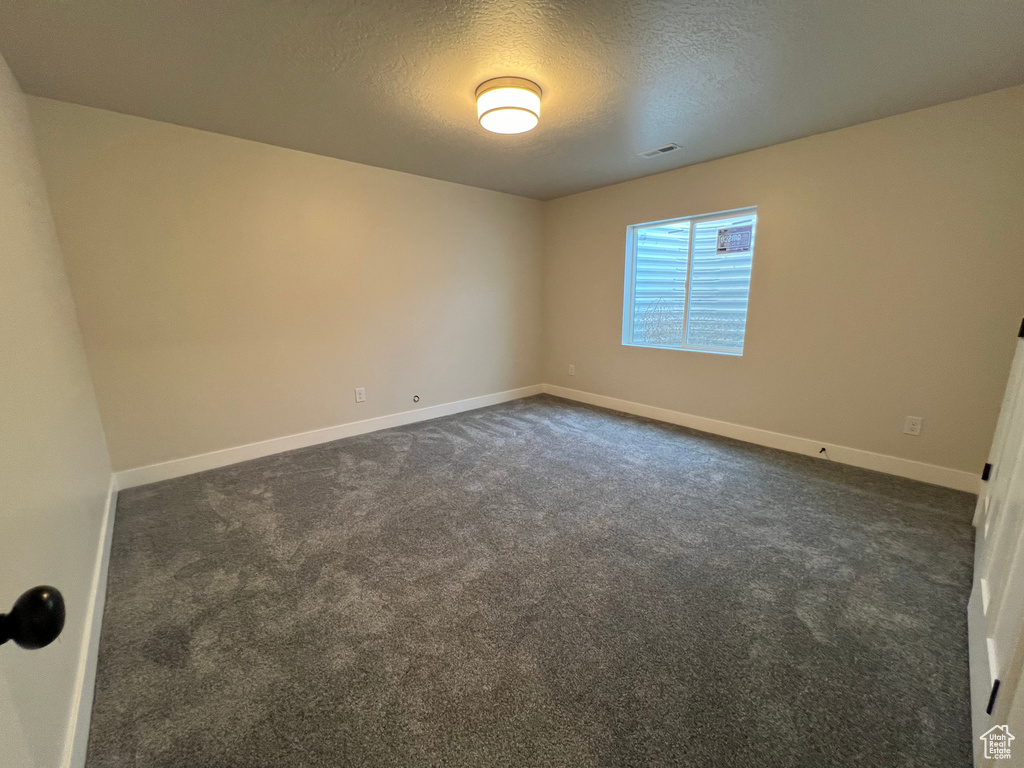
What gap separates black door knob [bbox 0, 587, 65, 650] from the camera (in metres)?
0.46

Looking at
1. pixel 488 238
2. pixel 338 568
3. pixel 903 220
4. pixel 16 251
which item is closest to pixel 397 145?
pixel 488 238

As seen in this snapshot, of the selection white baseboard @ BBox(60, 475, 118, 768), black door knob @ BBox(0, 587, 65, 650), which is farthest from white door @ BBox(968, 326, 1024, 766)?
white baseboard @ BBox(60, 475, 118, 768)

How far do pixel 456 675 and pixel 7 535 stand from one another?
121 centimetres

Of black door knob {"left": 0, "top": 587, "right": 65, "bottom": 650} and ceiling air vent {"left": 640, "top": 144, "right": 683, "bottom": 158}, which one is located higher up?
ceiling air vent {"left": 640, "top": 144, "right": 683, "bottom": 158}

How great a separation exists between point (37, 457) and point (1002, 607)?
2.86 meters

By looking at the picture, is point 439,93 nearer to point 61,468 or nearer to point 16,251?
point 16,251

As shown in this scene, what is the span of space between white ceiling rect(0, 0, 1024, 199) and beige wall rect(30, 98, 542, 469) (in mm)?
307

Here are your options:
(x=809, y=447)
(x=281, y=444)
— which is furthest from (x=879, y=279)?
(x=281, y=444)

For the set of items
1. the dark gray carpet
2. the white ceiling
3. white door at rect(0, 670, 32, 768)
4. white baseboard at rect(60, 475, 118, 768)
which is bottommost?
the dark gray carpet

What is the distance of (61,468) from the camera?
56.9 inches

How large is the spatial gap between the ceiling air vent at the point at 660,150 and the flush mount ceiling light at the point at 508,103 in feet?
4.23

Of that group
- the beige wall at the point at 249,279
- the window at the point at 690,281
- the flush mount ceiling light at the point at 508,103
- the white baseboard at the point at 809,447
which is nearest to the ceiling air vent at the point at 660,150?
the window at the point at 690,281

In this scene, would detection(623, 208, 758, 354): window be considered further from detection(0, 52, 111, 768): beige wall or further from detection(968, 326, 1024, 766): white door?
detection(0, 52, 111, 768): beige wall

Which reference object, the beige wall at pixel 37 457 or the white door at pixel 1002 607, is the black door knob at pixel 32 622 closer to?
the beige wall at pixel 37 457
